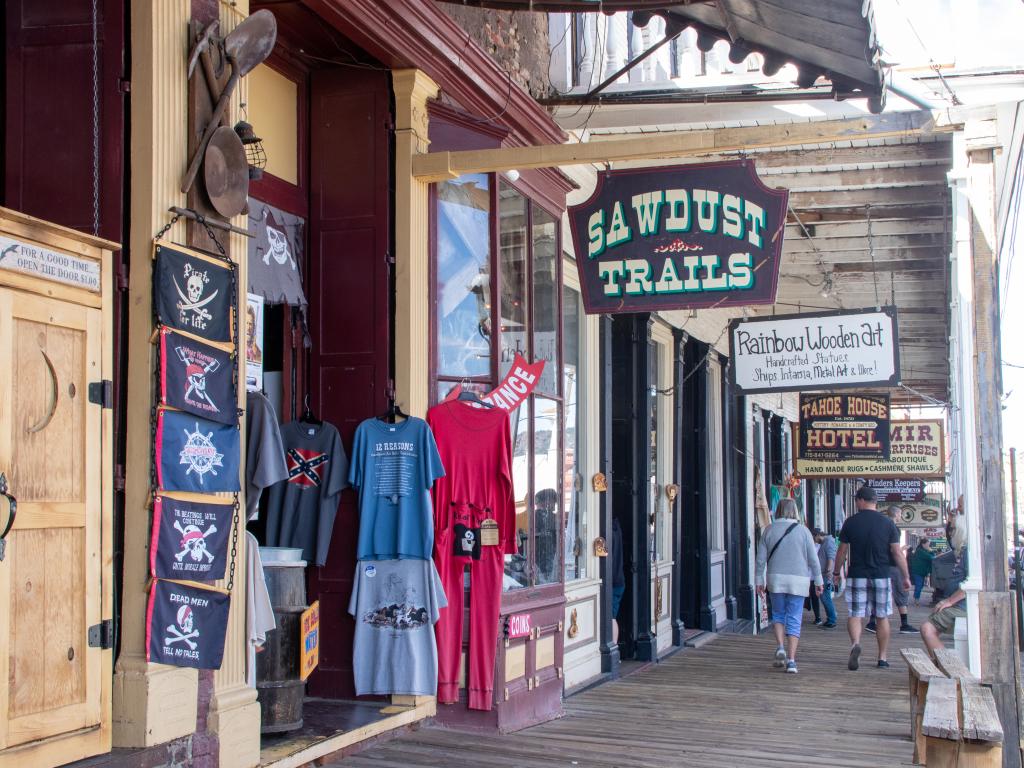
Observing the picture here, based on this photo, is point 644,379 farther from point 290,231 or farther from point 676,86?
point 290,231

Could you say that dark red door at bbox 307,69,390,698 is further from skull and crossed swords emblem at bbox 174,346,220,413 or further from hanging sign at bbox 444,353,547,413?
skull and crossed swords emblem at bbox 174,346,220,413

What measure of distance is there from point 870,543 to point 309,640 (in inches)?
305

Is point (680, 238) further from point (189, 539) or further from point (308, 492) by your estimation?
point (189, 539)

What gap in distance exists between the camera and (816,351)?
38.6 feet

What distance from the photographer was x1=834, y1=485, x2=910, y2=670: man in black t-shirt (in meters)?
12.1

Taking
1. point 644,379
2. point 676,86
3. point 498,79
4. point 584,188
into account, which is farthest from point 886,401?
point 498,79

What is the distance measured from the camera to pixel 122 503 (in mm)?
4801

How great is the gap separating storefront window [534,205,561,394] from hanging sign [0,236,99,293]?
4.37 meters

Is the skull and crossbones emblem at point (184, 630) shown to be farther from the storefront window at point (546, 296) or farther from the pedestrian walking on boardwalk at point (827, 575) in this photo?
the pedestrian walking on boardwalk at point (827, 575)

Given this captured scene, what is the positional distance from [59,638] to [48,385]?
3.13 feet

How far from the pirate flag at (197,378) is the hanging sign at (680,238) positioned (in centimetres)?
388

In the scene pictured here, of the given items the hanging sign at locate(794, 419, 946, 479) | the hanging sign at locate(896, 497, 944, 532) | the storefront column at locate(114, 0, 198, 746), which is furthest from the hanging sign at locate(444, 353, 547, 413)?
the hanging sign at locate(896, 497, 944, 532)

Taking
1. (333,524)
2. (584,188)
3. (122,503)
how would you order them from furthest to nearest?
(584,188), (333,524), (122,503)

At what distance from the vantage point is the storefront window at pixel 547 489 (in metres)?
8.55
